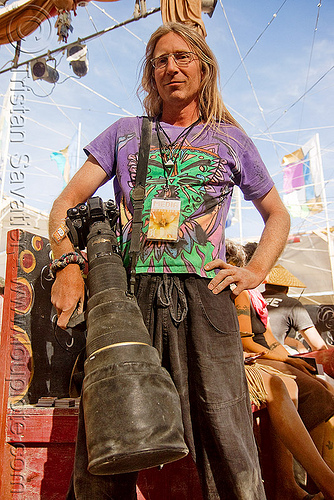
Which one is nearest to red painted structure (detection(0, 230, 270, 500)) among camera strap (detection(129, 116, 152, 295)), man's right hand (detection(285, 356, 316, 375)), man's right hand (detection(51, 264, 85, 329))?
man's right hand (detection(285, 356, 316, 375))

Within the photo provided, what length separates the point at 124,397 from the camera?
2.93 feet

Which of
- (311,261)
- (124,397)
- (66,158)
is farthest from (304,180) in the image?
(124,397)

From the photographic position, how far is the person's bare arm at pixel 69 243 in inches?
48.5

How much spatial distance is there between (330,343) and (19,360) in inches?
164

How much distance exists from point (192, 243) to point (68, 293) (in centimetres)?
43

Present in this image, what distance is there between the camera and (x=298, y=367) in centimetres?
312

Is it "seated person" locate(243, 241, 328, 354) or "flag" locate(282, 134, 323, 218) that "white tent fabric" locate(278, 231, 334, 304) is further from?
"seated person" locate(243, 241, 328, 354)

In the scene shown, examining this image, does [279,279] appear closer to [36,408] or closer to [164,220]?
[36,408]

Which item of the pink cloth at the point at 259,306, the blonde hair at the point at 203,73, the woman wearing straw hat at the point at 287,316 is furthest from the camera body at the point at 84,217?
the woman wearing straw hat at the point at 287,316

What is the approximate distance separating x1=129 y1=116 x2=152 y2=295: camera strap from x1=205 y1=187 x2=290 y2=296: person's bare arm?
25 cm

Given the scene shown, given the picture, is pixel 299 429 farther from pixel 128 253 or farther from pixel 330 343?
pixel 330 343

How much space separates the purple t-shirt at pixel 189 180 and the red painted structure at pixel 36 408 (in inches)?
38.0

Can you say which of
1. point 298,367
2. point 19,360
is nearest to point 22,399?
point 19,360

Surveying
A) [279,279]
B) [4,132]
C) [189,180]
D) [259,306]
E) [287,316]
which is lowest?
[287,316]
